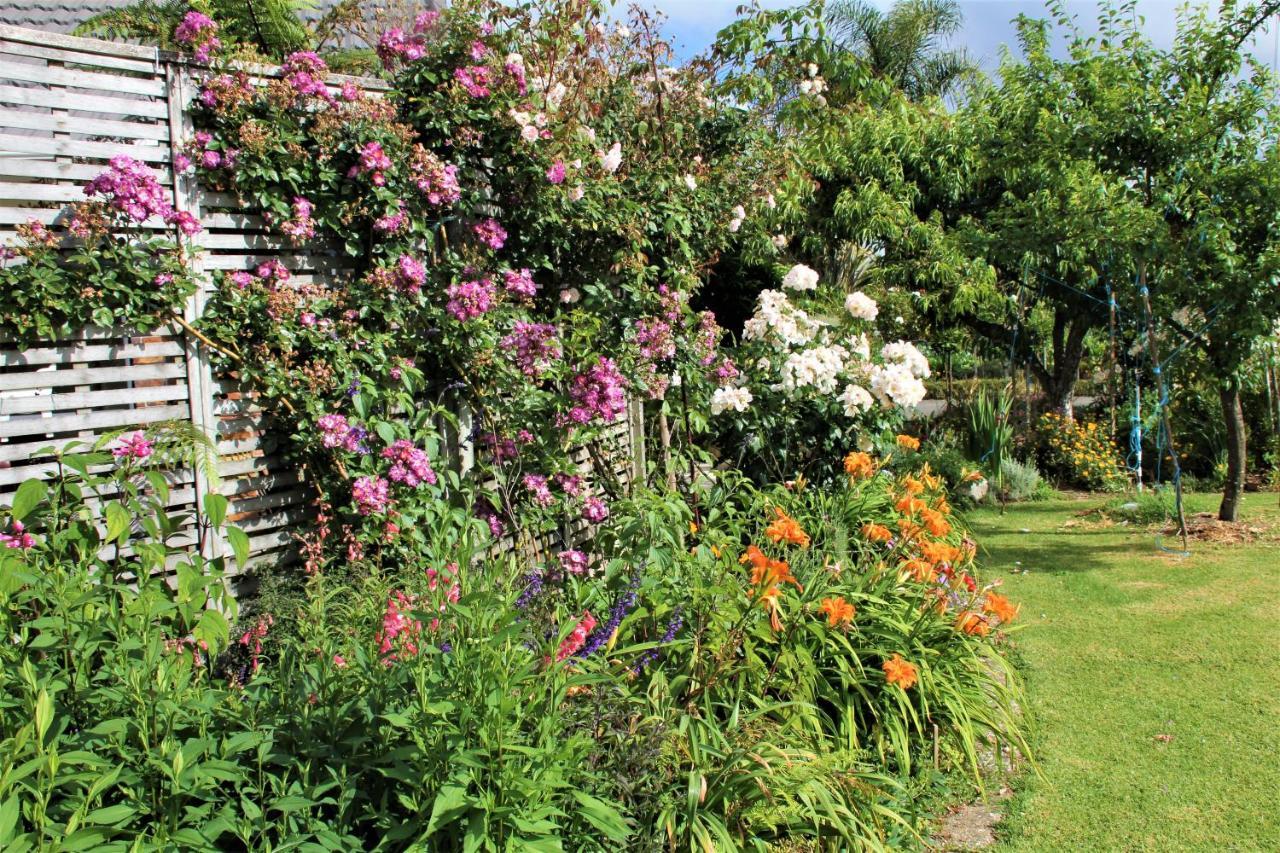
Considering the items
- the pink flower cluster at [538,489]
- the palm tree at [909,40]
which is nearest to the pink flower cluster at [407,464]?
the pink flower cluster at [538,489]

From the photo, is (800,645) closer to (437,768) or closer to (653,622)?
(653,622)

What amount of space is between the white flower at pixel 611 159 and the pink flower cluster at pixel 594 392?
1011mm

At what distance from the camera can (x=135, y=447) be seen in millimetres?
2791

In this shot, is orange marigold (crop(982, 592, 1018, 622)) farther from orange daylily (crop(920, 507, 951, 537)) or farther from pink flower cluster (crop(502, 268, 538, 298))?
pink flower cluster (crop(502, 268, 538, 298))

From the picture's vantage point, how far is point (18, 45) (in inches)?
112

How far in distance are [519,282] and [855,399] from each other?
2.09 m

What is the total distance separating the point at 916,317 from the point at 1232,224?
15.9 feet

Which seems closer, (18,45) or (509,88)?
(18,45)

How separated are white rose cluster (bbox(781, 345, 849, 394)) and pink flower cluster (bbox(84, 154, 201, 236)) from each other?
127 inches

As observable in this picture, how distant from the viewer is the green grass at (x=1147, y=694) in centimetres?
287

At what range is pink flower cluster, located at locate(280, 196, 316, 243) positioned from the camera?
338cm

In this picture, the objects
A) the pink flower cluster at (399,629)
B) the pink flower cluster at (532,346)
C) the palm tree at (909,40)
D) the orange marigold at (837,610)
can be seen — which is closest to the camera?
the pink flower cluster at (399,629)

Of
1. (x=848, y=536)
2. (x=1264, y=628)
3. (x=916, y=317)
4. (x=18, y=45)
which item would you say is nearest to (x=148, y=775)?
(x=18, y=45)

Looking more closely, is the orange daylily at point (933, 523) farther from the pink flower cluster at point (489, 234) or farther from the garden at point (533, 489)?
the pink flower cluster at point (489, 234)
